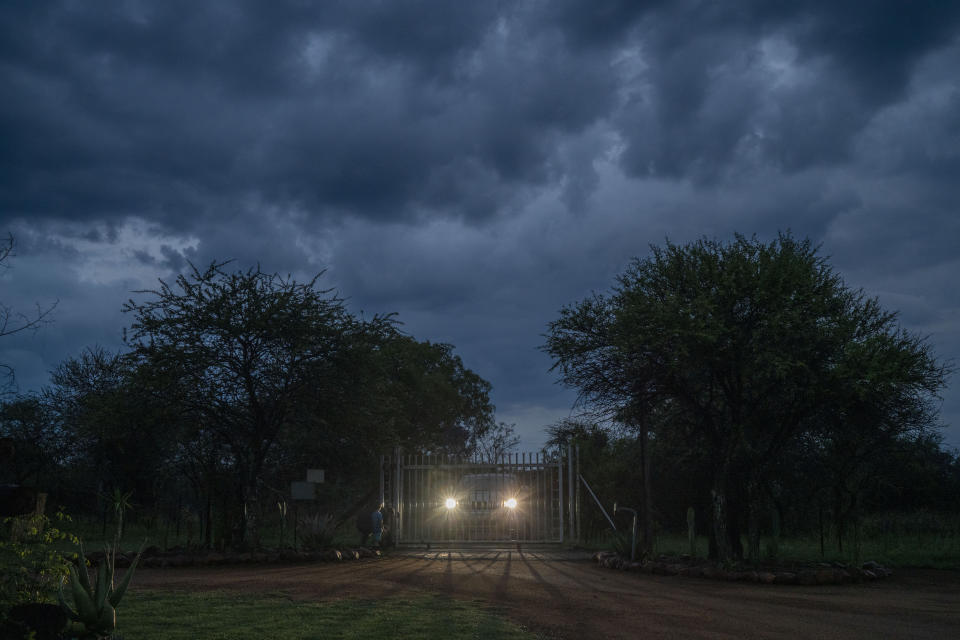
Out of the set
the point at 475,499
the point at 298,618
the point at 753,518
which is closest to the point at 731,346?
the point at 753,518

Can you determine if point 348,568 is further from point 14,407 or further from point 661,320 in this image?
point 14,407

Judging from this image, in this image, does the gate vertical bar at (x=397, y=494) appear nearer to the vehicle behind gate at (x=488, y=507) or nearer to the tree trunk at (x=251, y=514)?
the vehicle behind gate at (x=488, y=507)

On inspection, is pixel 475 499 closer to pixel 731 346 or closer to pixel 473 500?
pixel 473 500

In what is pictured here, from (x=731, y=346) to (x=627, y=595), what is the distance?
17.0 ft

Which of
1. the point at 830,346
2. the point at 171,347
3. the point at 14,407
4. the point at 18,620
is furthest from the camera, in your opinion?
the point at 14,407

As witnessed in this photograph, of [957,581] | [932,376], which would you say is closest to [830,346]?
[932,376]

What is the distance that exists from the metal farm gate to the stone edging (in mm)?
6428

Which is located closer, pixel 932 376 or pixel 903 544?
pixel 932 376

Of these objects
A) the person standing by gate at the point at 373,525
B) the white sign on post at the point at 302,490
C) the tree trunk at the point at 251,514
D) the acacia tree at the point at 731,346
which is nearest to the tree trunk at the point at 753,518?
the acacia tree at the point at 731,346

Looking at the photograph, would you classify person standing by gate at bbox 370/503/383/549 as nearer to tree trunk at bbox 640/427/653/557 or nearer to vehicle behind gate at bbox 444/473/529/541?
vehicle behind gate at bbox 444/473/529/541

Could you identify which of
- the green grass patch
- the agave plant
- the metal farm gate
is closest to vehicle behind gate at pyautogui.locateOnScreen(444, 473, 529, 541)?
the metal farm gate

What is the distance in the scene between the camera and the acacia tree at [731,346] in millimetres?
13047

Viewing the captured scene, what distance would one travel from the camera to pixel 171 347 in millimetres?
16250

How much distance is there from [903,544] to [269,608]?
15.7 m
